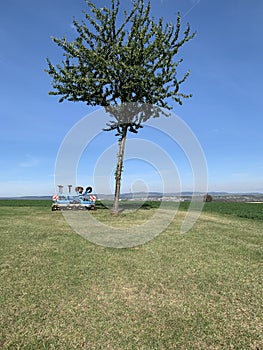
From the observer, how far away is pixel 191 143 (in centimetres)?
1780

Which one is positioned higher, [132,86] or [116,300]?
[132,86]

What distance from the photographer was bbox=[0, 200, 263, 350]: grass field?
3.69 metres

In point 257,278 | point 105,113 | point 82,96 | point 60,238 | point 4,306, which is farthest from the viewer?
point 105,113

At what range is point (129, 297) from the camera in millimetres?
4949

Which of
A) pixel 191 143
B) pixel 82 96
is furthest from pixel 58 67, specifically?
pixel 191 143

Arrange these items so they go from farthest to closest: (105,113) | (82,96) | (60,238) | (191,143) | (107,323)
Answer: (105,113), (82,96), (191,143), (60,238), (107,323)

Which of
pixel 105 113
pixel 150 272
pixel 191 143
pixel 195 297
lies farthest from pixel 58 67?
pixel 195 297

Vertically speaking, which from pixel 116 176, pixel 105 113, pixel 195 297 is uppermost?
pixel 105 113

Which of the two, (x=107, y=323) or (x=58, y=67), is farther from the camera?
(x=58, y=67)

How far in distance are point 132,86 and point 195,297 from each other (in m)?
15.7

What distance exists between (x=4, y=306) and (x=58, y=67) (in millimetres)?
17880

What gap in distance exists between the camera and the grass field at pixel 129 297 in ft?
12.1

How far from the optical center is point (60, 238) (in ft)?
31.7

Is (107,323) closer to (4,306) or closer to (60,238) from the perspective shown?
(4,306)
